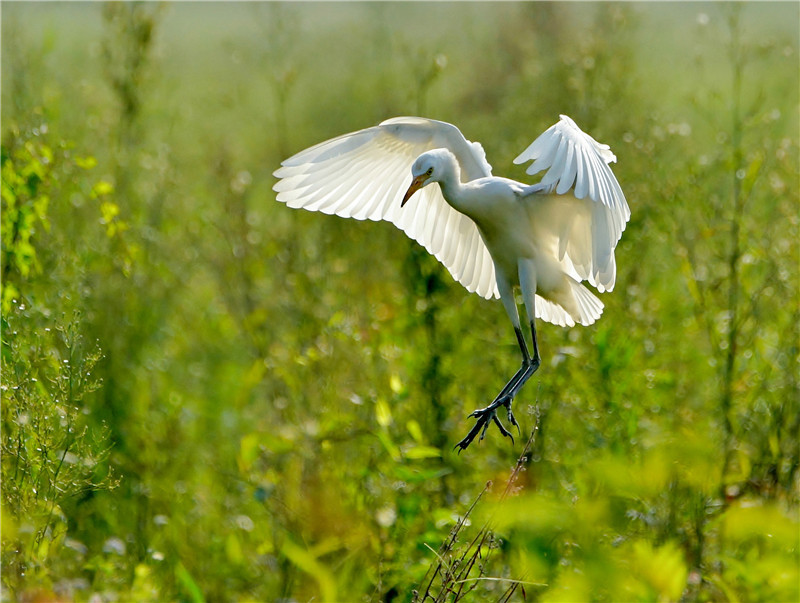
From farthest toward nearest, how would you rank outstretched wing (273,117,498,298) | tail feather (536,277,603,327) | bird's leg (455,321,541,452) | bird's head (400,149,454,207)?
tail feather (536,277,603,327), outstretched wing (273,117,498,298), bird's head (400,149,454,207), bird's leg (455,321,541,452)

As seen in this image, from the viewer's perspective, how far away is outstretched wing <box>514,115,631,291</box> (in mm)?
3346

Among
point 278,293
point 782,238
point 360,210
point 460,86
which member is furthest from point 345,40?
point 360,210

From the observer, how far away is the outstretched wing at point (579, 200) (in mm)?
3346

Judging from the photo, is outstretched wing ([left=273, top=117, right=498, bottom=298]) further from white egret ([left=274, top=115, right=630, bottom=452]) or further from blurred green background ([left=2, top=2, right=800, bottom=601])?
blurred green background ([left=2, top=2, right=800, bottom=601])

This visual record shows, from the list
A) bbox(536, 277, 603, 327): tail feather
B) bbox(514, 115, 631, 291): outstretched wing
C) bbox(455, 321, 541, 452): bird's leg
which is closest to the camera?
bbox(514, 115, 631, 291): outstretched wing

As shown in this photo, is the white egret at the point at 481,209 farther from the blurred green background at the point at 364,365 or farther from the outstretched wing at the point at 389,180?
the blurred green background at the point at 364,365

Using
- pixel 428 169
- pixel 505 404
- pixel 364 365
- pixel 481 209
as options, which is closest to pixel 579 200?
pixel 481 209

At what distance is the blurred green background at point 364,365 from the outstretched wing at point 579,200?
605 millimetres

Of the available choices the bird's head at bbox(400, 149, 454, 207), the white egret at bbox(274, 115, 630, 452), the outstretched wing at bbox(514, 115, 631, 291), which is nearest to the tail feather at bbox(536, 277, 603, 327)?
the white egret at bbox(274, 115, 630, 452)

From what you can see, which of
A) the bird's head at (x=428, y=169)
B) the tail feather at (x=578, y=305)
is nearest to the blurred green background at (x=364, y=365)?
the tail feather at (x=578, y=305)

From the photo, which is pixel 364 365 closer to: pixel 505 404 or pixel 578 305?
pixel 578 305

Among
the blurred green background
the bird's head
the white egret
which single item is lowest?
the blurred green background

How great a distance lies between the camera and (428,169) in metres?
3.88

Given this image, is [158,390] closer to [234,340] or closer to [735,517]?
[234,340]
